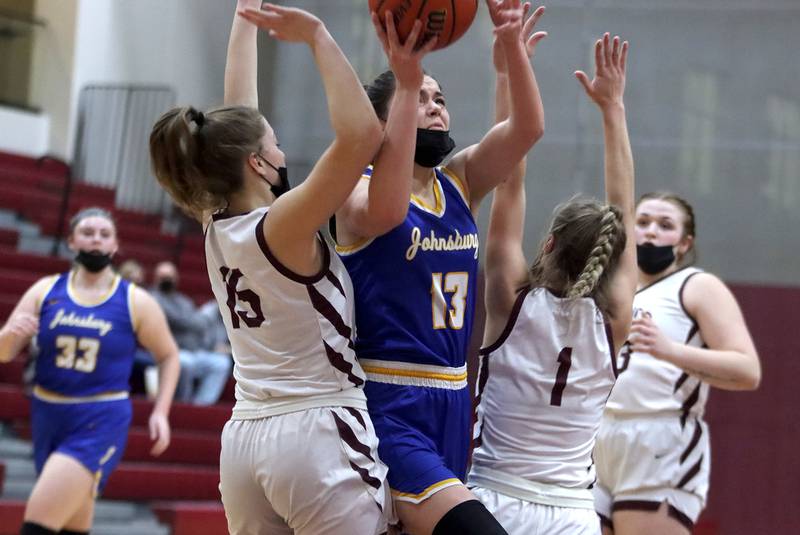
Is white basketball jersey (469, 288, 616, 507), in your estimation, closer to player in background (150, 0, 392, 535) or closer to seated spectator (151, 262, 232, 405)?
player in background (150, 0, 392, 535)

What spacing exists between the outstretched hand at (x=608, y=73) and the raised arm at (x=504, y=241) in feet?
0.75

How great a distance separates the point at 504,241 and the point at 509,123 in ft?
1.15

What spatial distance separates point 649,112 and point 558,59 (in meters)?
1.03

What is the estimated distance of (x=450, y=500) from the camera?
115 inches

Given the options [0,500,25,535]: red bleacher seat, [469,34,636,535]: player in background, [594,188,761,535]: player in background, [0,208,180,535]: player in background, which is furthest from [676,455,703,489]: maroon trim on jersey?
[0,500,25,535]: red bleacher seat

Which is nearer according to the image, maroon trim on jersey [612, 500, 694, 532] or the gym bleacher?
maroon trim on jersey [612, 500, 694, 532]

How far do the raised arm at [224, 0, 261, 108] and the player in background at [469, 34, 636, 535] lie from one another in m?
0.84

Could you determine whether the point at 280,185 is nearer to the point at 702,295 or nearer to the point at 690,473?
the point at 702,295

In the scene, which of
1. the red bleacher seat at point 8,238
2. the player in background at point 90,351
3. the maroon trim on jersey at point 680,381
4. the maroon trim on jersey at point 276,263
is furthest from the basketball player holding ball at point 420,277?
the red bleacher seat at point 8,238

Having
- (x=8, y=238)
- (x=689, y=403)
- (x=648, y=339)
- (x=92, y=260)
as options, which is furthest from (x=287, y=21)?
(x=8, y=238)

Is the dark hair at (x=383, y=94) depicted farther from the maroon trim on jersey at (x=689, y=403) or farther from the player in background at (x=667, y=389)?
the maroon trim on jersey at (x=689, y=403)

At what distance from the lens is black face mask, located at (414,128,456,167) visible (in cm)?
318

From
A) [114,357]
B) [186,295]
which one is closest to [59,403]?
[114,357]

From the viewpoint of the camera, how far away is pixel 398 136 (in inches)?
113
